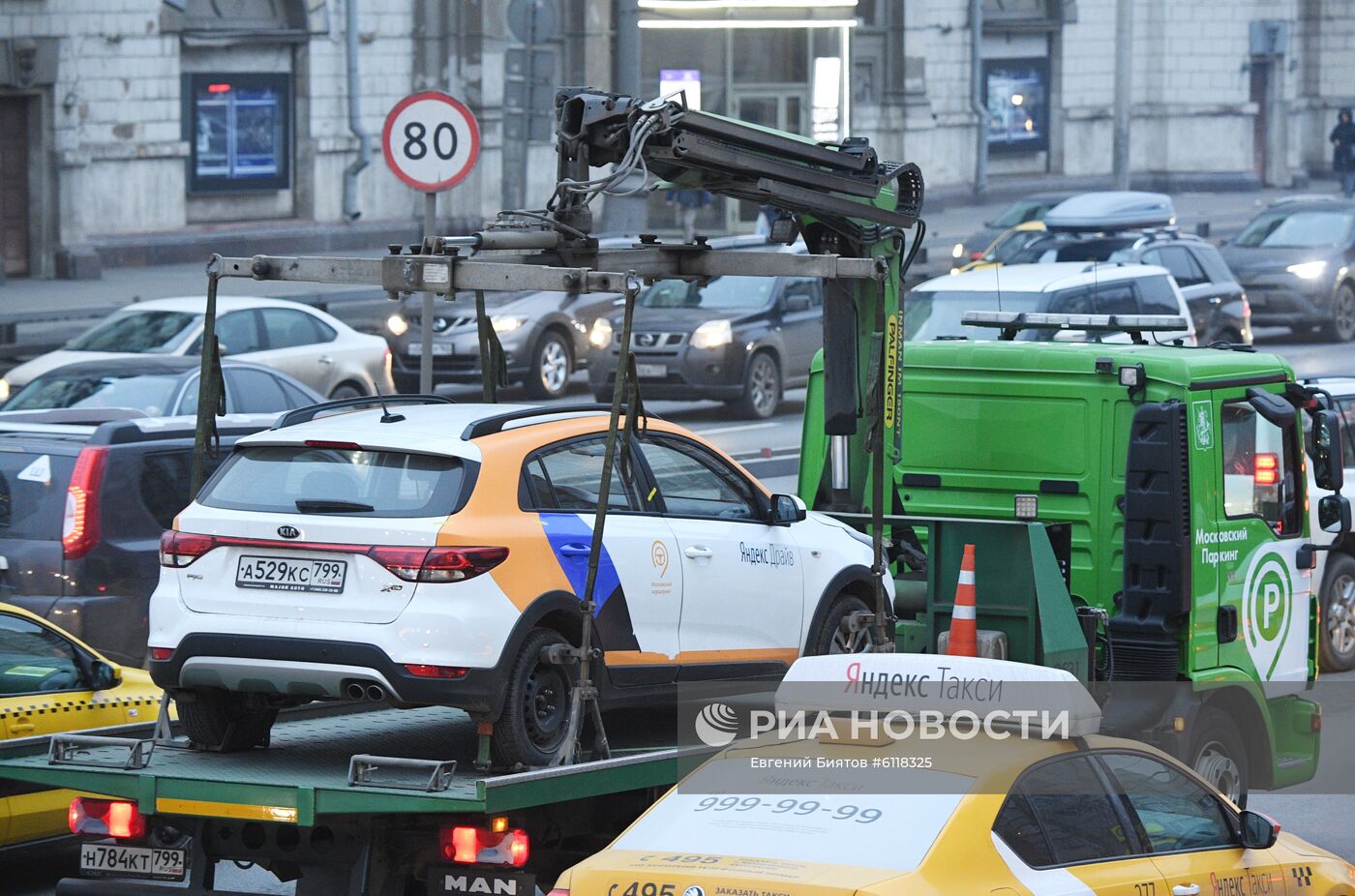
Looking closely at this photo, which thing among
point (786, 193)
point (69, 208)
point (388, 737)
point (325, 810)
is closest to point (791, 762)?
point (325, 810)

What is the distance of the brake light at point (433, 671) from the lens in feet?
24.0

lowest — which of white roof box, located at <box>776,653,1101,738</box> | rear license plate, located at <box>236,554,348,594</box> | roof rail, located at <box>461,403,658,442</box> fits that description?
white roof box, located at <box>776,653,1101,738</box>

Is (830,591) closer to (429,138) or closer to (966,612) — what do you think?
(966,612)

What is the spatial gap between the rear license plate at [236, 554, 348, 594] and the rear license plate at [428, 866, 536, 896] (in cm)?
104

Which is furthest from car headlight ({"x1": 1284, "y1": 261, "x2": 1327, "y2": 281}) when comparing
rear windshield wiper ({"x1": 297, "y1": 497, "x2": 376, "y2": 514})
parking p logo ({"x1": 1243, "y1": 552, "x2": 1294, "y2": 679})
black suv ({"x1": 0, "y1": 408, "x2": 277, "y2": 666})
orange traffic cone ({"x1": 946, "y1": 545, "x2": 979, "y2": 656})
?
rear windshield wiper ({"x1": 297, "y1": 497, "x2": 376, "y2": 514})

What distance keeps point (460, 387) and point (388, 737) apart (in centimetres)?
1870

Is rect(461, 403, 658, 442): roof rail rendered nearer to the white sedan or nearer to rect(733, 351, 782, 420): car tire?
the white sedan

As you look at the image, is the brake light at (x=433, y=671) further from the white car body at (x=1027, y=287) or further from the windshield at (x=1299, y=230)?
the windshield at (x=1299, y=230)

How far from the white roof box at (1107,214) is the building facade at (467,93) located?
5.85 meters

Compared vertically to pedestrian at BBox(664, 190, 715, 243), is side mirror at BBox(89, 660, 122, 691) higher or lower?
lower

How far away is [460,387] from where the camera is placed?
2677cm

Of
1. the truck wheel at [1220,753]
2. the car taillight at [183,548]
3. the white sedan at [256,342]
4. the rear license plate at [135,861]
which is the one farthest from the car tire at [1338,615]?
the white sedan at [256,342]

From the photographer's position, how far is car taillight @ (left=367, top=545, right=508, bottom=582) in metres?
7.38

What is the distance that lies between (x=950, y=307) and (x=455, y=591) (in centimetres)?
1287
